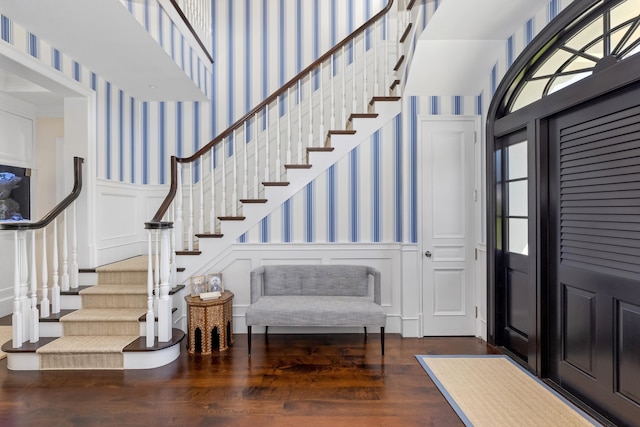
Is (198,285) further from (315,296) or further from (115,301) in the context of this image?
(315,296)

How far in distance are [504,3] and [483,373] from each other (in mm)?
2816

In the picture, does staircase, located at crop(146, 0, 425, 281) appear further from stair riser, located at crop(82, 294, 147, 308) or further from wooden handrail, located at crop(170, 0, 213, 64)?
wooden handrail, located at crop(170, 0, 213, 64)

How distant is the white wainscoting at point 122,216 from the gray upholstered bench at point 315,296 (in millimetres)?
1784

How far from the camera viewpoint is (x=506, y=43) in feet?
10.6

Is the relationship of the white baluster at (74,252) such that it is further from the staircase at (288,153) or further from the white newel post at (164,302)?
the white newel post at (164,302)

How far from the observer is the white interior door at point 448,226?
3.82 m

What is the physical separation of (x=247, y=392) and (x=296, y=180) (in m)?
2.14

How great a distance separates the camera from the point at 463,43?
10.4ft

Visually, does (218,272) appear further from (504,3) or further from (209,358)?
(504,3)

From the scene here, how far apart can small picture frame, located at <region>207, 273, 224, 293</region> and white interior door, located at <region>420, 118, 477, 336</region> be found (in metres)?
2.10

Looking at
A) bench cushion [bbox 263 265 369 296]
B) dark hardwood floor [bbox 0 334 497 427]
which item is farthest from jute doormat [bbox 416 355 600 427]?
bench cushion [bbox 263 265 369 296]

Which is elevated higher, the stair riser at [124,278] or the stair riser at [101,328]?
the stair riser at [124,278]

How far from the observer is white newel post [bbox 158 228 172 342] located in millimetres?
3221

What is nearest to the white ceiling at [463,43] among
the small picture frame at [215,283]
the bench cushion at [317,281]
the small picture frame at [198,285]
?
the bench cushion at [317,281]
